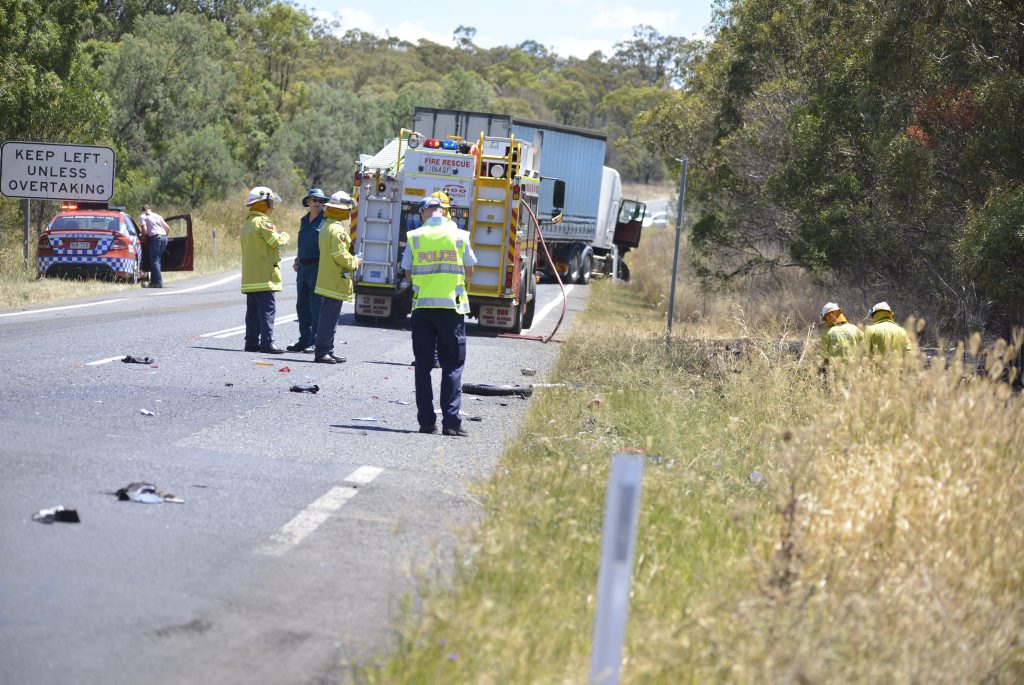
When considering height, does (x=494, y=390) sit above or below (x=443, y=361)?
below

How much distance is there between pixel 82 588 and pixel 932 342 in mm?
17896

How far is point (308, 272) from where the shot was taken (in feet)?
52.4

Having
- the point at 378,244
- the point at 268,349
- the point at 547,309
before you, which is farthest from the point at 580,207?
the point at 268,349

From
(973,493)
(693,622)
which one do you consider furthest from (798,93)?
(693,622)

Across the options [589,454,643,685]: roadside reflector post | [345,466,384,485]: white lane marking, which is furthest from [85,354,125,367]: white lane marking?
[589,454,643,685]: roadside reflector post

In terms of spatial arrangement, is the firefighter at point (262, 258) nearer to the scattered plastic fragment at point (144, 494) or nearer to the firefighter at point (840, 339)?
the firefighter at point (840, 339)

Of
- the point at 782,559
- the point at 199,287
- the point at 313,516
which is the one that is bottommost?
the point at 199,287

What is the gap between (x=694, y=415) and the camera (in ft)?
35.8

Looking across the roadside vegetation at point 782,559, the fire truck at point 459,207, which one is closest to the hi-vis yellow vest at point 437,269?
the roadside vegetation at point 782,559

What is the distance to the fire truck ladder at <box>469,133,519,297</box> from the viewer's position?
19828 mm

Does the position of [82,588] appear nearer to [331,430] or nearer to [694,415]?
[331,430]

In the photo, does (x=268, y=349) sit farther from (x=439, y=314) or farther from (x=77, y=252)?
(x=77, y=252)

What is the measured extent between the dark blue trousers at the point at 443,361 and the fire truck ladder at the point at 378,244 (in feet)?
30.9

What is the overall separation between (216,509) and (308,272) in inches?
353
